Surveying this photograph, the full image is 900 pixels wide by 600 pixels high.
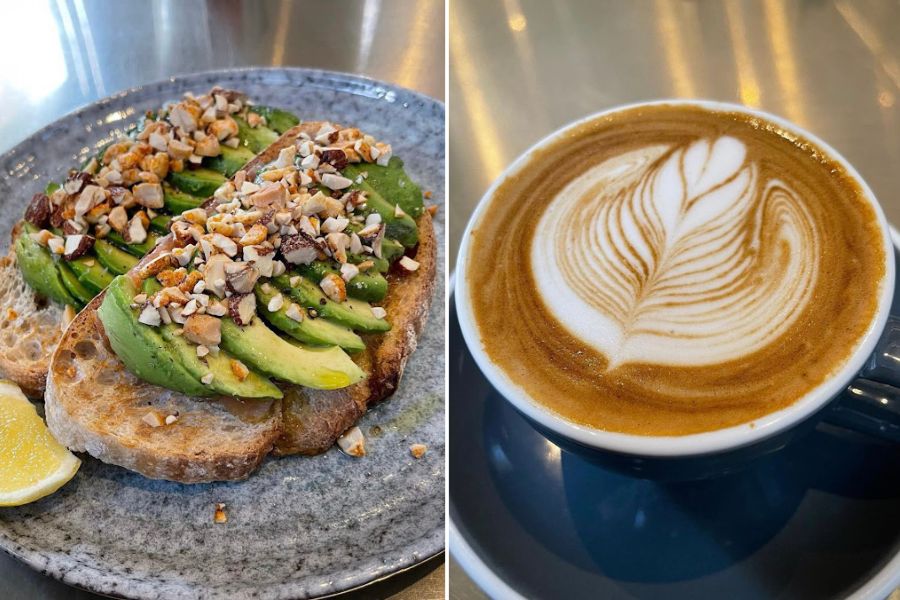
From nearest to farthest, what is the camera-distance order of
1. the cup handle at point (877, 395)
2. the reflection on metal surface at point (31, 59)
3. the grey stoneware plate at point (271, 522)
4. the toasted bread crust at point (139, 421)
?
the cup handle at point (877, 395)
the grey stoneware plate at point (271, 522)
the toasted bread crust at point (139, 421)
the reflection on metal surface at point (31, 59)

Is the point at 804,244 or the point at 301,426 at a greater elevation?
the point at 804,244

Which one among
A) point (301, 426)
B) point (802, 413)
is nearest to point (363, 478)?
point (301, 426)

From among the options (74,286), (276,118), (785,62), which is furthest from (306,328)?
(785,62)

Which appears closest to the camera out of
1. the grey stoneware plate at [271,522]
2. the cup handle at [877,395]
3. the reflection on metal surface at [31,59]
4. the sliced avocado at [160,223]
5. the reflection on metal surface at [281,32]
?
the cup handle at [877,395]

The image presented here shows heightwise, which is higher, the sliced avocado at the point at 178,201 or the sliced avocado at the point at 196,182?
the sliced avocado at the point at 196,182

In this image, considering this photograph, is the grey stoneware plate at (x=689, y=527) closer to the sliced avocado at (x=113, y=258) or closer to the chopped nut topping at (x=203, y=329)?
the chopped nut topping at (x=203, y=329)

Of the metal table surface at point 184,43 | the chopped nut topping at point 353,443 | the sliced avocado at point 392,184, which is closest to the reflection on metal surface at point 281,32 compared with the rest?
the metal table surface at point 184,43

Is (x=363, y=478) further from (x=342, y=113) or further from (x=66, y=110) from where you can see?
(x=66, y=110)

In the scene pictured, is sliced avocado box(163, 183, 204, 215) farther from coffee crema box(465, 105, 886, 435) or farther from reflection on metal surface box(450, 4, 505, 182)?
coffee crema box(465, 105, 886, 435)
